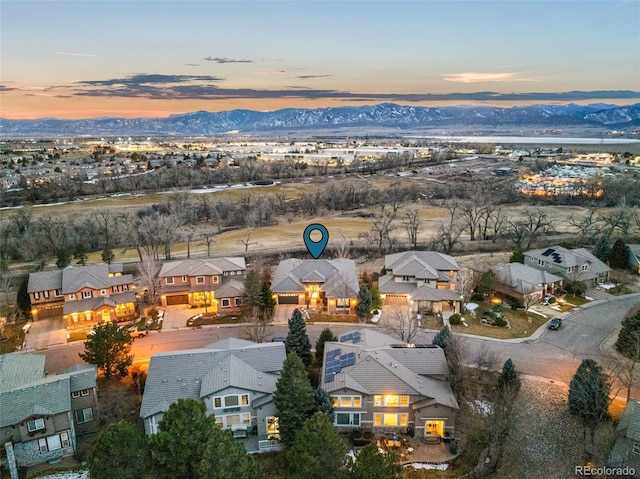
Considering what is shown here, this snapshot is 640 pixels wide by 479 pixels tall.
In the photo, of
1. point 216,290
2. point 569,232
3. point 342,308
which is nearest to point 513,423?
point 342,308

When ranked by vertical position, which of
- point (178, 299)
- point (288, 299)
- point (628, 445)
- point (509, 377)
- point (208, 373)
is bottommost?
point (178, 299)

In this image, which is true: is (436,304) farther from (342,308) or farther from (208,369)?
(208,369)

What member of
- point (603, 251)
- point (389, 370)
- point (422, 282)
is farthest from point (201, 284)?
point (603, 251)

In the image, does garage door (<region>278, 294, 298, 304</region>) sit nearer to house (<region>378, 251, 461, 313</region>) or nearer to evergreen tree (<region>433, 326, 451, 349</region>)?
house (<region>378, 251, 461, 313</region>)

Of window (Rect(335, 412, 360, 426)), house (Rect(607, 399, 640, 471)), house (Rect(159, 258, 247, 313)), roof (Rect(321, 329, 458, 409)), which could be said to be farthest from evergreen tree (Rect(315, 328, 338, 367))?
house (Rect(607, 399, 640, 471))

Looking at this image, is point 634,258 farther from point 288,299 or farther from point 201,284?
point 201,284
